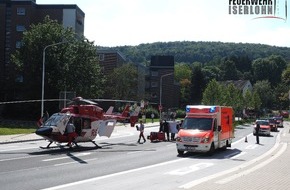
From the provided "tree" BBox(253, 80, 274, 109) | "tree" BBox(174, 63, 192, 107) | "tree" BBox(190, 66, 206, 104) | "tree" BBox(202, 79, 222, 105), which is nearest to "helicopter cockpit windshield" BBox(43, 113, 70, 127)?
"tree" BBox(202, 79, 222, 105)

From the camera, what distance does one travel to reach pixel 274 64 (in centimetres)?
17200

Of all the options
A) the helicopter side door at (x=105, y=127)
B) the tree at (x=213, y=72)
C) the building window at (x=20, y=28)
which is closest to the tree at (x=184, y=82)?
the tree at (x=213, y=72)

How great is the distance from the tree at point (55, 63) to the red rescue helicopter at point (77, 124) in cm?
2519

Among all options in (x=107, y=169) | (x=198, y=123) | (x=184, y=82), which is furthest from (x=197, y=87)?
(x=107, y=169)

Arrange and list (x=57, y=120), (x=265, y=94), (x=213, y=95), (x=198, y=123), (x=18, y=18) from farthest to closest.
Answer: (x=265, y=94)
(x=213, y=95)
(x=18, y=18)
(x=57, y=120)
(x=198, y=123)

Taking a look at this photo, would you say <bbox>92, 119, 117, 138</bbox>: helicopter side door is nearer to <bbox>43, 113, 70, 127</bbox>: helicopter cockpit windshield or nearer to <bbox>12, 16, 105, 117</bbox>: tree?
<bbox>43, 113, 70, 127</bbox>: helicopter cockpit windshield

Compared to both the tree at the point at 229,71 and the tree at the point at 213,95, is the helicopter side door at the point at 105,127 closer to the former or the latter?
the tree at the point at 213,95

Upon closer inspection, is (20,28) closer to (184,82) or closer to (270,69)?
(184,82)

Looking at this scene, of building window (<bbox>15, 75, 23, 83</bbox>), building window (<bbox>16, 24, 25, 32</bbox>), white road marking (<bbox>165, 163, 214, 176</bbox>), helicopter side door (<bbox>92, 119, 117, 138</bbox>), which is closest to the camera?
white road marking (<bbox>165, 163, 214, 176</bbox>)

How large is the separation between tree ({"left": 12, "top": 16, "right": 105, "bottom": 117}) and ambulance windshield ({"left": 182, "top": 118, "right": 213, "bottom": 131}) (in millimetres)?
32284

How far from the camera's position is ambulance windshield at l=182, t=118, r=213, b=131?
2409 centimetres

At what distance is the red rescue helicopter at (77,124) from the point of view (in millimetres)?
24973

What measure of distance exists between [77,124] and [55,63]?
2877cm

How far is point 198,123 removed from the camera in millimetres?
24406
